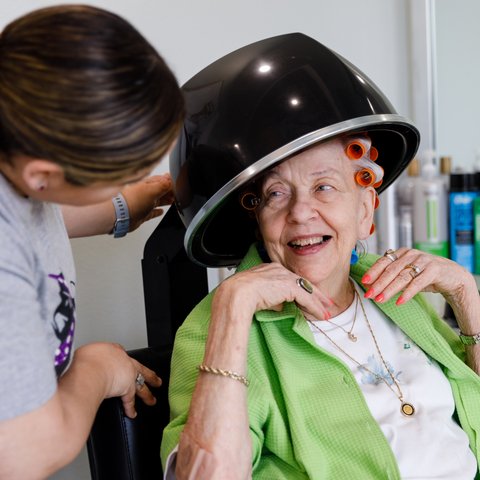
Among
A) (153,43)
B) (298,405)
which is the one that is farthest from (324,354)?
(153,43)

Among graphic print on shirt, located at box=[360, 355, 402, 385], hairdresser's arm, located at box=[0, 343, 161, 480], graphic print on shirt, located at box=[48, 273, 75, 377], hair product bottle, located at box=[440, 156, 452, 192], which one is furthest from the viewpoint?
Answer: hair product bottle, located at box=[440, 156, 452, 192]

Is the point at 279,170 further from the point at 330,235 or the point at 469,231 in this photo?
the point at 469,231

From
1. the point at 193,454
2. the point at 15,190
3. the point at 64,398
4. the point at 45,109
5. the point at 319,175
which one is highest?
the point at 45,109

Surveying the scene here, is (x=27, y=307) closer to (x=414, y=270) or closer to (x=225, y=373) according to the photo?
(x=225, y=373)

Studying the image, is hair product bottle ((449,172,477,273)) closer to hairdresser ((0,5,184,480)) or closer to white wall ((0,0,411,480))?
white wall ((0,0,411,480))

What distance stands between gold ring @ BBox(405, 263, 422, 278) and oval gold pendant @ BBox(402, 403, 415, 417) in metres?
0.22

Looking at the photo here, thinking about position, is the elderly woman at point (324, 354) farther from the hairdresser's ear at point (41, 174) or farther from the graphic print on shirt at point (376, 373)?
the hairdresser's ear at point (41, 174)

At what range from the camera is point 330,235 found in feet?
3.61

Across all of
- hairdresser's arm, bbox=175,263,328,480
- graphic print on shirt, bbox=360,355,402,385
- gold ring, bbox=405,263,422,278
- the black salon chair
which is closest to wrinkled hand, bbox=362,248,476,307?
gold ring, bbox=405,263,422,278

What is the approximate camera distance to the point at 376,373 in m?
1.12

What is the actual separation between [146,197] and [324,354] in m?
0.48

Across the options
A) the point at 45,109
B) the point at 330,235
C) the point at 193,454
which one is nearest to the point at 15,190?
the point at 45,109

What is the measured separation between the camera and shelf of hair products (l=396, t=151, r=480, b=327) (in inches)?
73.3

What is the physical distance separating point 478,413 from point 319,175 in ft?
1.59
